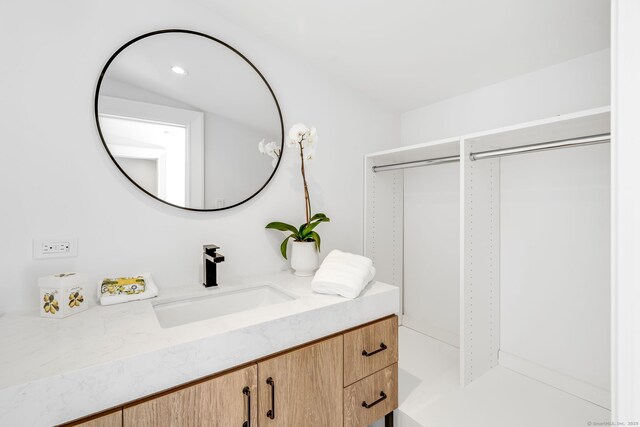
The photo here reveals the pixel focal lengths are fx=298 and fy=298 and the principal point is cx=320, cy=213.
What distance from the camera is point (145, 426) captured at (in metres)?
0.82

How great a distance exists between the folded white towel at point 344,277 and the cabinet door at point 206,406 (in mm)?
456

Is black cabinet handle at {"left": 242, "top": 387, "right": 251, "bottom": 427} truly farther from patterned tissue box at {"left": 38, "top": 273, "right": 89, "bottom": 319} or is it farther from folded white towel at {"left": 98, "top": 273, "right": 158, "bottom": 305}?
patterned tissue box at {"left": 38, "top": 273, "right": 89, "bottom": 319}

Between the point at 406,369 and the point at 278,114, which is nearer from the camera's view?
the point at 278,114

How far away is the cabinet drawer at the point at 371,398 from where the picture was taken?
1.27m

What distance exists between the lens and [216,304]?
143 centimetres

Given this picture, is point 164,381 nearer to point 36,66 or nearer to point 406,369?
point 36,66

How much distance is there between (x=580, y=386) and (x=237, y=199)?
2.16 metres

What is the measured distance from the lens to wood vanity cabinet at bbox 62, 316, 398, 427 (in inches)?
33.9

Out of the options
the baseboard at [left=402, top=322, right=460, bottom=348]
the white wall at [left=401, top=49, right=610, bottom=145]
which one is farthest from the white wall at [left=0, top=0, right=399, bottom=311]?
the baseboard at [left=402, top=322, right=460, bottom=348]

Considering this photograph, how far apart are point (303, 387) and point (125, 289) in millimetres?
836

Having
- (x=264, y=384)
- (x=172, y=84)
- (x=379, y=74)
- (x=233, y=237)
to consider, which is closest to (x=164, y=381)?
(x=264, y=384)

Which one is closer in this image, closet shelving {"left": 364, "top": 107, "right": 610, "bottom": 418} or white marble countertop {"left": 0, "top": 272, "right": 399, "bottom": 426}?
white marble countertop {"left": 0, "top": 272, "right": 399, "bottom": 426}

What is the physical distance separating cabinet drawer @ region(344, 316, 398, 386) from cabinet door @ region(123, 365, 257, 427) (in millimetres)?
431
